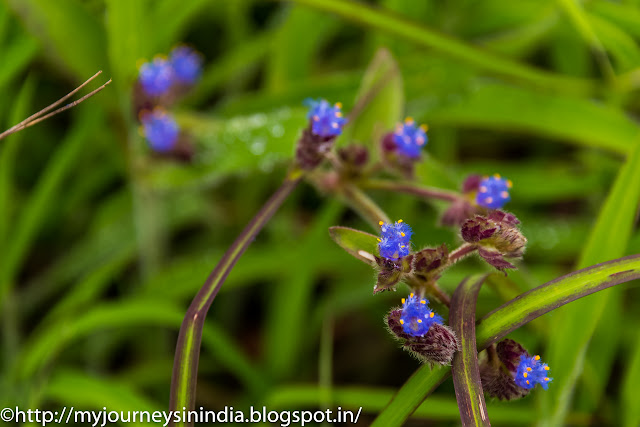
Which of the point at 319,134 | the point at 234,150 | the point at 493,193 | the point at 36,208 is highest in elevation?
the point at 234,150

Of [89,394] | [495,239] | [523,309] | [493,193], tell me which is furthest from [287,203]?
[523,309]

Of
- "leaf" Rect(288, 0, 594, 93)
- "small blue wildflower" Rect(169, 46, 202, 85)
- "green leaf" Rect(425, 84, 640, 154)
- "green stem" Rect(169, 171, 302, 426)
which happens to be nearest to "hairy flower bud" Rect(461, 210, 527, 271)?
"green stem" Rect(169, 171, 302, 426)

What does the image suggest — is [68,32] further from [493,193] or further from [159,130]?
[493,193]

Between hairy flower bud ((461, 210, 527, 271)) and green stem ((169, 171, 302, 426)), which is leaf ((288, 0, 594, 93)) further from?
green stem ((169, 171, 302, 426))

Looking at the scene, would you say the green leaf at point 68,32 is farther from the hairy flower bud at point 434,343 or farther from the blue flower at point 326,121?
the hairy flower bud at point 434,343

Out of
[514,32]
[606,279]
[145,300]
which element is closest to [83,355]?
[145,300]

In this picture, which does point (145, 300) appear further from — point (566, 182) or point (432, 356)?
point (566, 182)
